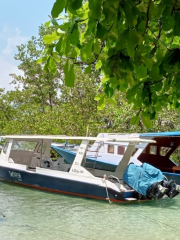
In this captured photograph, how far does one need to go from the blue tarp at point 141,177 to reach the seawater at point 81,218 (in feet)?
1.77

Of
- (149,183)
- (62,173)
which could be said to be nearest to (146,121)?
(149,183)

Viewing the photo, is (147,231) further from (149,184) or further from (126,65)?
(126,65)

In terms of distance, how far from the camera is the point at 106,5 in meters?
1.46

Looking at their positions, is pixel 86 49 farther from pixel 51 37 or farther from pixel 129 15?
pixel 129 15

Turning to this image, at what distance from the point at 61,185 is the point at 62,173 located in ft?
1.16

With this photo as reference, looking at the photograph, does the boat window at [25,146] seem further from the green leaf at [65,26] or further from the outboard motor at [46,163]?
the green leaf at [65,26]

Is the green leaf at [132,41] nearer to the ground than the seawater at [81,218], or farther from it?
farther from it

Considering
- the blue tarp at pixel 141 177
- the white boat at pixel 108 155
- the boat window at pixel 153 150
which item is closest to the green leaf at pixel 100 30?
the blue tarp at pixel 141 177

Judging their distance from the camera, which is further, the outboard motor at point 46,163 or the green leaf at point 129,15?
the outboard motor at point 46,163

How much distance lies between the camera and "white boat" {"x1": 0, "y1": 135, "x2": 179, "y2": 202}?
8.45 metres

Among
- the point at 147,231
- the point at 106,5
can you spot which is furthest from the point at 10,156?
the point at 106,5

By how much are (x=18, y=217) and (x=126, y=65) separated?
601 cm

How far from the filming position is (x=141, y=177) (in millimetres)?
8461

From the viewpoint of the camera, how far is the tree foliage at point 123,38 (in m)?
1.46
